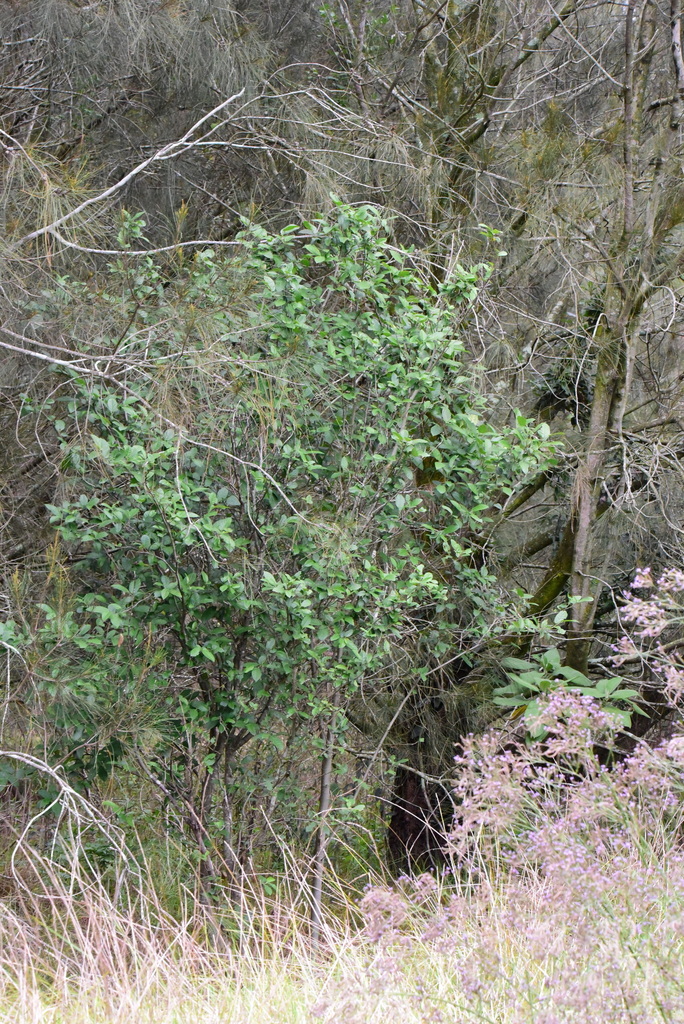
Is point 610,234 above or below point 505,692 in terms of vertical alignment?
above

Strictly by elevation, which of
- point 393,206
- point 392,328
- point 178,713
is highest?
point 393,206

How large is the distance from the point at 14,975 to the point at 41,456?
1.91 meters

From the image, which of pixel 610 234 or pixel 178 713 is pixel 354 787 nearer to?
pixel 178 713

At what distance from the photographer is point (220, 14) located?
4.27 metres

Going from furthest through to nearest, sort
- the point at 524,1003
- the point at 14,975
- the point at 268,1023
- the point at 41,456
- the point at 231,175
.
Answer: the point at 231,175
the point at 41,456
the point at 14,975
the point at 268,1023
the point at 524,1003

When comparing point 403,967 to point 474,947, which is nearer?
point 474,947

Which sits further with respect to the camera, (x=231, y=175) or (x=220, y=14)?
(x=231, y=175)

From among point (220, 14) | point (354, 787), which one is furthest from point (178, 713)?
point (220, 14)

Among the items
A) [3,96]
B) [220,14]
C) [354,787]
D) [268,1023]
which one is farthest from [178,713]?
[220,14]

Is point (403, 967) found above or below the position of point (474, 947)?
below

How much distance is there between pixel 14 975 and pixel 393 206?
10.9ft

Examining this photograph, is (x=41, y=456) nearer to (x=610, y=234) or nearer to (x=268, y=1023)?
(x=268, y=1023)

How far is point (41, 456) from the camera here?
13.1 ft

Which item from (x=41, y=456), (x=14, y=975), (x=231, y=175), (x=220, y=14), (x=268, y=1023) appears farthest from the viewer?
(x=231, y=175)
